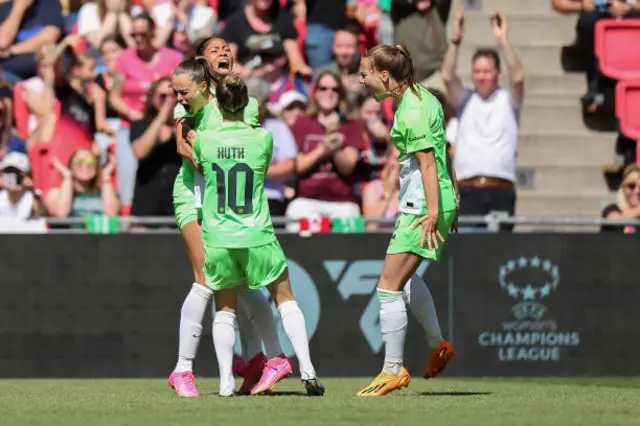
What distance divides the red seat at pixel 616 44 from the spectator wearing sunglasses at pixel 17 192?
230 inches

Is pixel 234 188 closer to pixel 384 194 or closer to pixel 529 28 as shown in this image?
pixel 384 194

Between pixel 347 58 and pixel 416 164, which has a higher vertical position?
pixel 347 58

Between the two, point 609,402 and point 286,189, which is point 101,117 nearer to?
point 286,189

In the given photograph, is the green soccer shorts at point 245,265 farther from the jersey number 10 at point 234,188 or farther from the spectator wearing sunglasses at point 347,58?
the spectator wearing sunglasses at point 347,58

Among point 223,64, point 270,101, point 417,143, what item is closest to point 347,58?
point 270,101

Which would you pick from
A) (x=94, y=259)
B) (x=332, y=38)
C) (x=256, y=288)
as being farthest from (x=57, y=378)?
(x=332, y=38)

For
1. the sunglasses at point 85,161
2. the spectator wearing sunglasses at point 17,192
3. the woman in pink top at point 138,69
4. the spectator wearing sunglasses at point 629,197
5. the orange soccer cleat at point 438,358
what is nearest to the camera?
the orange soccer cleat at point 438,358

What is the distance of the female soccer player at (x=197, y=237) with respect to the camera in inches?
361

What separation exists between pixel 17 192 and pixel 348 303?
9.47ft

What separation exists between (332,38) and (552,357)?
425cm

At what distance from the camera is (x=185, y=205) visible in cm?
943

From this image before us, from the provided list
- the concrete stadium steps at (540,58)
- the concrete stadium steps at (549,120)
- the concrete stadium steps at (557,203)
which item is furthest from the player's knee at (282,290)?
the concrete stadium steps at (540,58)

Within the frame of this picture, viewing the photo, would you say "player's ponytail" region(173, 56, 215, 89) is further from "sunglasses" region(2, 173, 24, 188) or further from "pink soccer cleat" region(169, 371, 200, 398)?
"sunglasses" region(2, 173, 24, 188)

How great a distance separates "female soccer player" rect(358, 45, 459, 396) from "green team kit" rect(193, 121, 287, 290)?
724mm
